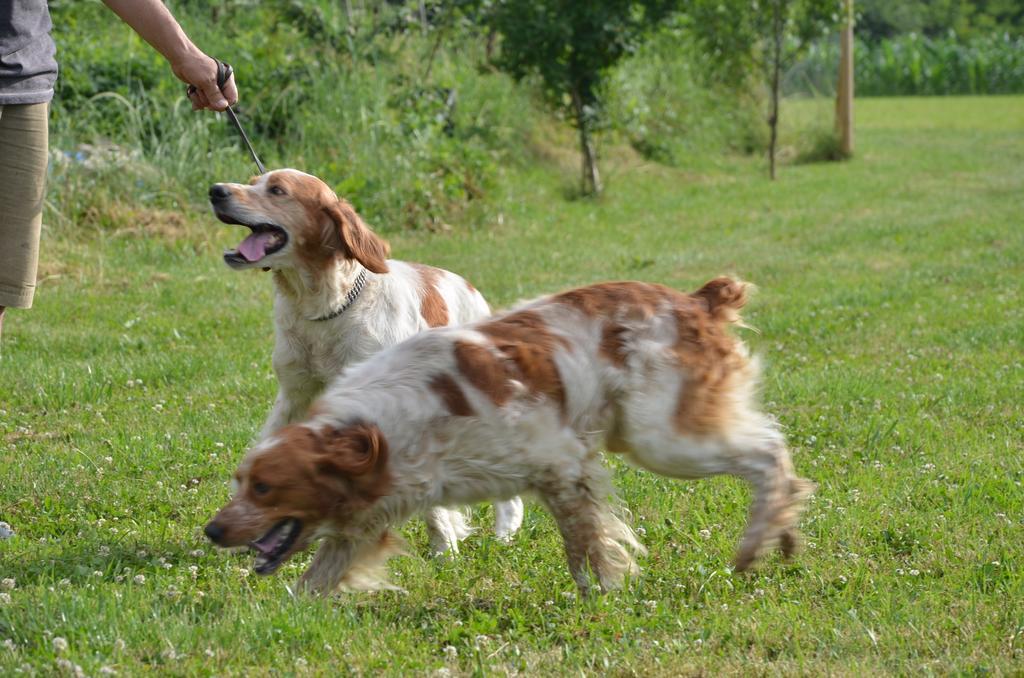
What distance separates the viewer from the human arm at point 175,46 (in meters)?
4.46

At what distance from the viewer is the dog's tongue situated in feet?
15.4

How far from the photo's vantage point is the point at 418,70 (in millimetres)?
14523

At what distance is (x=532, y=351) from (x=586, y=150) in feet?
37.9

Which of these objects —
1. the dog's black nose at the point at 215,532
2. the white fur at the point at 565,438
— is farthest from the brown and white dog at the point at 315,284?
the dog's black nose at the point at 215,532

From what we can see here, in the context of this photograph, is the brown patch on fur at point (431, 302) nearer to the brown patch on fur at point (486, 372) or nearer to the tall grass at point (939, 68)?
the brown patch on fur at point (486, 372)

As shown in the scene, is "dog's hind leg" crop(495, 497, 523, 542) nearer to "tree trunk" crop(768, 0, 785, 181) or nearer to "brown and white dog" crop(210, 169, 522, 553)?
"brown and white dog" crop(210, 169, 522, 553)

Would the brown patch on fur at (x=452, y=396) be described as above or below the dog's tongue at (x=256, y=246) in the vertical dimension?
below

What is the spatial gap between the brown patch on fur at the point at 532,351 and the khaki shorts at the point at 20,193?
1790mm

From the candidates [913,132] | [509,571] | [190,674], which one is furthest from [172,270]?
[913,132]

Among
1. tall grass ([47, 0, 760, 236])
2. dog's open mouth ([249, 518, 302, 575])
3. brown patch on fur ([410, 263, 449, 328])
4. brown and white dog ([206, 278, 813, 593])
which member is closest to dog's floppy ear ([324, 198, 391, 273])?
brown patch on fur ([410, 263, 449, 328])

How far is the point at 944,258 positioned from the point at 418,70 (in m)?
6.66

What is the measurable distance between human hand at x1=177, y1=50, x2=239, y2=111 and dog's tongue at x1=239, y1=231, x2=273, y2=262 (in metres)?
0.52

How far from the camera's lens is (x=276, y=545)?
3543 mm

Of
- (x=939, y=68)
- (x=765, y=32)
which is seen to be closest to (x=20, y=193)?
(x=765, y=32)
